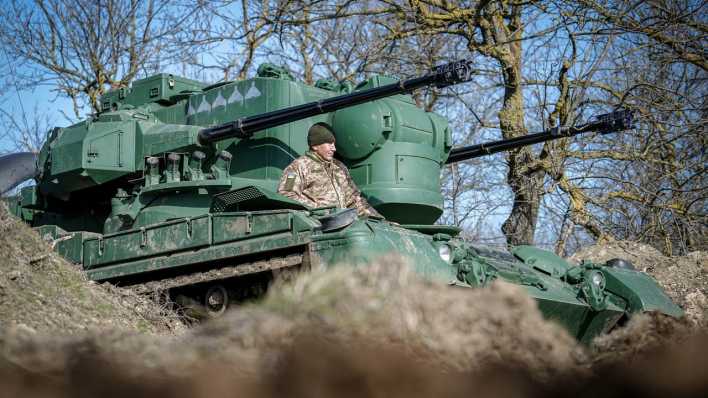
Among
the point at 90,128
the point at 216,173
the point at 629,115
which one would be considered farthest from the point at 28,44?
the point at 629,115

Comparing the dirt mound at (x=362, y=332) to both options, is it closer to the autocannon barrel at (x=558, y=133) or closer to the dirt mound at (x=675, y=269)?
the autocannon barrel at (x=558, y=133)

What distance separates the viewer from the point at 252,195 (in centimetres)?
739

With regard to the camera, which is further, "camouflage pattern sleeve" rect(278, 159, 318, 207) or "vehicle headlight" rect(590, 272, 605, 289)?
"vehicle headlight" rect(590, 272, 605, 289)

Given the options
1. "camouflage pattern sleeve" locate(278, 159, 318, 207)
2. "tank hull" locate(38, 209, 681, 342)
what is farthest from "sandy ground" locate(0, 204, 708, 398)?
"camouflage pattern sleeve" locate(278, 159, 318, 207)

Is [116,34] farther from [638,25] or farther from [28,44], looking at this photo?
[638,25]

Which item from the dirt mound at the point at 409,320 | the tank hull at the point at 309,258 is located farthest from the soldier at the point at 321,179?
the dirt mound at the point at 409,320

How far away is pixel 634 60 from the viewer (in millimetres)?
12969

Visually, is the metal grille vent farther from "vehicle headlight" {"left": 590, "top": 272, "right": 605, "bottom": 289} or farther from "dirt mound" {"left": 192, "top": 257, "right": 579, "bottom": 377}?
"dirt mound" {"left": 192, "top": 257, "right": 579, "bottom": 377}

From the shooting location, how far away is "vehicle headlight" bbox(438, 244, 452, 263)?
291 inches

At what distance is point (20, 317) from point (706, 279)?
811 centimetres

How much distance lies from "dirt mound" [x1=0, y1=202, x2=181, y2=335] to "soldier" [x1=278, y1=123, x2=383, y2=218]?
1590 millimetres

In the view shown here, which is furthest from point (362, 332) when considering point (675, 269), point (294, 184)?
point (675, 269)

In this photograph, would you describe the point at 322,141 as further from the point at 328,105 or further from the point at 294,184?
the point at 294,184

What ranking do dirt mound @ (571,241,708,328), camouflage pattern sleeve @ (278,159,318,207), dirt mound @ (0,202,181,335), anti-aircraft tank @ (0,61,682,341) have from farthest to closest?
dirt mound @ (571,241,708,328) < camouflage pattern sleeve @ (278,159,318,207) < anti-aircraft tank @ (0,61,682,341) < dirt mound @ (0,202,181,335)
